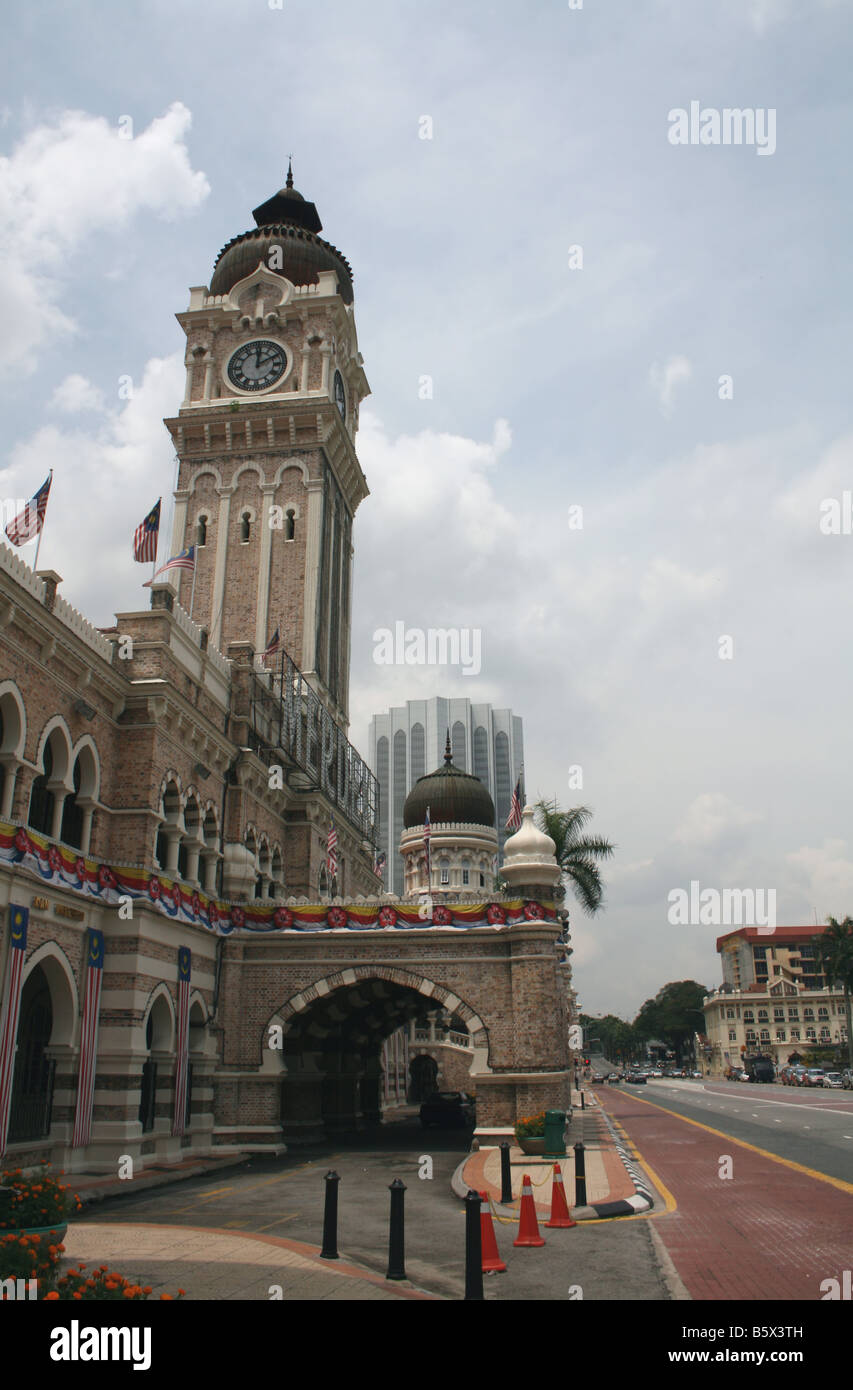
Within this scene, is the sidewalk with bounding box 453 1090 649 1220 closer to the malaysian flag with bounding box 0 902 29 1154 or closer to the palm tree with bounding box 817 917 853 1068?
the malaysian flag with bounding box 0 902 29 1154

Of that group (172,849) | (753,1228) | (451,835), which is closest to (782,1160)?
(753,1228)

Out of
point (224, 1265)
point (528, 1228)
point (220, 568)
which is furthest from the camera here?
point (220, 568)

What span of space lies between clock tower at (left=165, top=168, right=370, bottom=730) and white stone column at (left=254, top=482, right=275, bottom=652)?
6cm

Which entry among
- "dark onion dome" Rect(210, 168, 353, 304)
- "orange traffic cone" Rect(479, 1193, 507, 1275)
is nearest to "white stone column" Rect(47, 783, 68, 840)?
"orange traffic cone" Rect(479, 1193, 507, 1275)

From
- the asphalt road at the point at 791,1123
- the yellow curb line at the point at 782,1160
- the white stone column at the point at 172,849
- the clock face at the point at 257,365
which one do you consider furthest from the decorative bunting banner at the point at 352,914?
the clock face at the point at 257,365

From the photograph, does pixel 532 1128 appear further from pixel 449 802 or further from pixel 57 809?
pixel 449 802

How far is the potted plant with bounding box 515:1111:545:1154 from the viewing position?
75.3 feet

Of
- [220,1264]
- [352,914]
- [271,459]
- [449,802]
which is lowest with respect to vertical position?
[220,1264]

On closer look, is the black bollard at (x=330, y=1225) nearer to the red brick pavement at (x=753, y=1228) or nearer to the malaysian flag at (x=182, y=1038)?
the red brick pavement at (x=753, y=1228)

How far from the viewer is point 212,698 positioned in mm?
27234

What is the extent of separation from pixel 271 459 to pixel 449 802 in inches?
1337

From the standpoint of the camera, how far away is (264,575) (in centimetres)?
4356

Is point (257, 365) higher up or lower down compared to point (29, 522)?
higher up

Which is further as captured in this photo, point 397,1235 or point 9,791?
point 9,791
